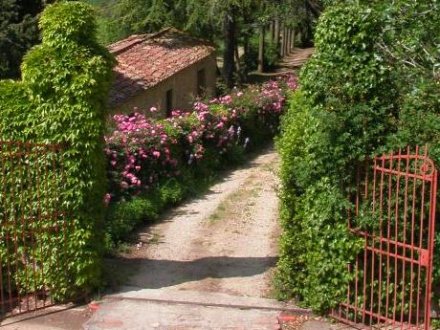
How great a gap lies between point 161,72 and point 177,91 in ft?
4.18

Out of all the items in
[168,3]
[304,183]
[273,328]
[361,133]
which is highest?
[168,3]

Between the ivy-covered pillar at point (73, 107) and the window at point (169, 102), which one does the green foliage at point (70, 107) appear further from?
the window at point (169, 102)

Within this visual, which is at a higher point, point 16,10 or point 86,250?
point 16,10

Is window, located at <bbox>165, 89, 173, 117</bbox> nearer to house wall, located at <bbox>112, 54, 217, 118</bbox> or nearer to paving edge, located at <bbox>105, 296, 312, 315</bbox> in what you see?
house wall, located at <bbox>112, 54, 217, 118</bbox>

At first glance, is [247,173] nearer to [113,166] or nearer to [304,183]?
[113,166]

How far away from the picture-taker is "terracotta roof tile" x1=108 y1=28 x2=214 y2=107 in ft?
65.2

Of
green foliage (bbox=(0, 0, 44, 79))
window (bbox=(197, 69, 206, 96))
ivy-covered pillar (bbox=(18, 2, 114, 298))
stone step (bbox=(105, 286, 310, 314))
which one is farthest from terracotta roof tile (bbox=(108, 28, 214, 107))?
stone step (bbox=(105, 286, 310, 314))

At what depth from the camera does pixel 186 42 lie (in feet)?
80.4

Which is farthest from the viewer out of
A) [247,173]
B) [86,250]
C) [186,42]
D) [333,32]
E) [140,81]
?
[186,42]

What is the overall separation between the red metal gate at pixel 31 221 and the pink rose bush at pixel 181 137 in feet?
6.04

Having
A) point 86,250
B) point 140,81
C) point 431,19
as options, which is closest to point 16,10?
point 140,81

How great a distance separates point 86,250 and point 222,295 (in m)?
1.73

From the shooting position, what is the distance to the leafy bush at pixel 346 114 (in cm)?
823

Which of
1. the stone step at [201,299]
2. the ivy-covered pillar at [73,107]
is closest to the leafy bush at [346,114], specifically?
Result: the stone step at [201,299]
